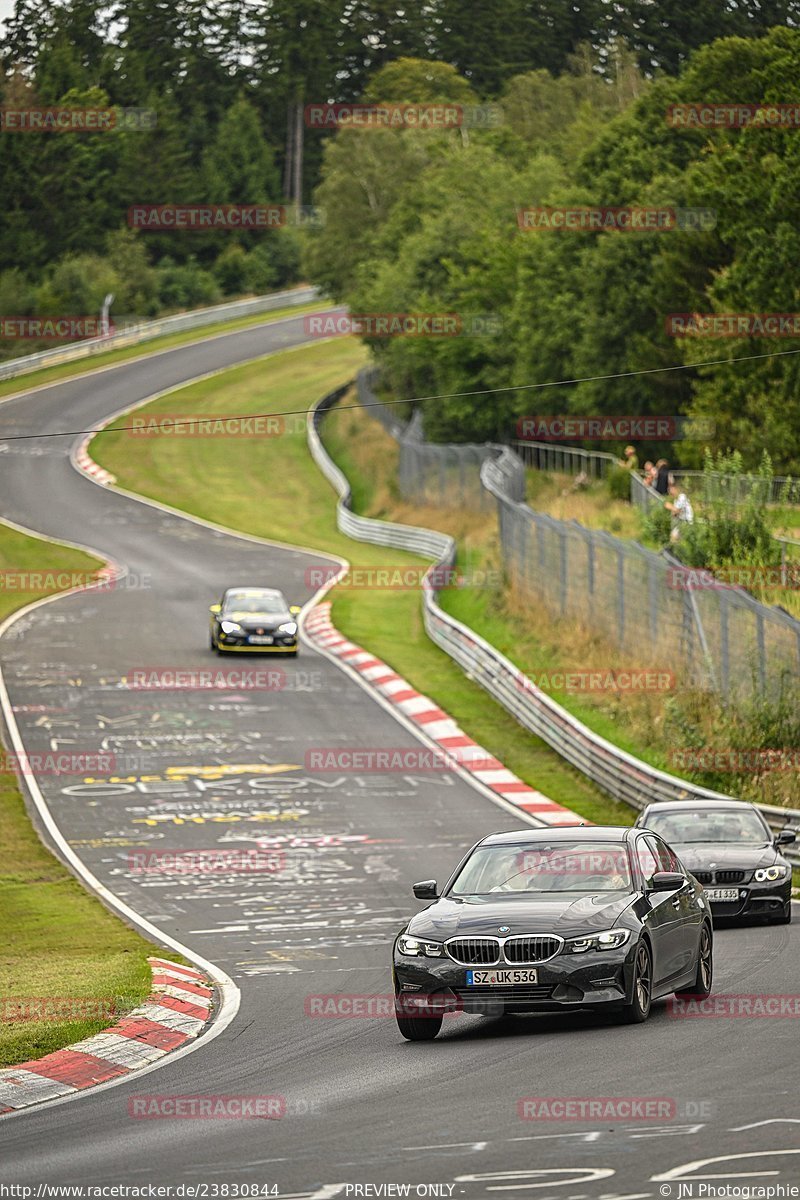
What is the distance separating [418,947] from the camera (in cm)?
1251

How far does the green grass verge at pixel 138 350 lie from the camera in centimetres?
9094

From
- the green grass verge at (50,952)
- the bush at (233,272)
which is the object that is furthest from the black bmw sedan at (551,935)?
the bush at (233,272)

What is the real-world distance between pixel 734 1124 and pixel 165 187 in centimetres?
12487

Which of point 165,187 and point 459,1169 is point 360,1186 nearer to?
point 459,1169

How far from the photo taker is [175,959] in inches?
686

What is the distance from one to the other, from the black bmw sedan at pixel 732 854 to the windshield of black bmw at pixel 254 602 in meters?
19.8

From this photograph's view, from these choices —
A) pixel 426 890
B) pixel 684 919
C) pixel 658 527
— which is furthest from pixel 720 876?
pixel 658 527

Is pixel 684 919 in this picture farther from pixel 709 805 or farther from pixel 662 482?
pixel 662 482

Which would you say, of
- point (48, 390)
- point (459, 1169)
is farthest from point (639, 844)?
point (48, 390)

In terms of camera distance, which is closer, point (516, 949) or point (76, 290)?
point (516, 949)

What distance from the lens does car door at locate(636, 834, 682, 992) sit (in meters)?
12.8

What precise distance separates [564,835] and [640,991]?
1.60 meters

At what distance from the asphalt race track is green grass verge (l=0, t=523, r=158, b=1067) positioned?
61 centimetres

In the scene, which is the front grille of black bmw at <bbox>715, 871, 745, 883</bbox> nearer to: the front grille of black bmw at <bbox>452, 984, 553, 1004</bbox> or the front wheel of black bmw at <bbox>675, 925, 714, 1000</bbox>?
the front wheel of black bmw at <bbox>675, 925, 714, 1000</bbox>
